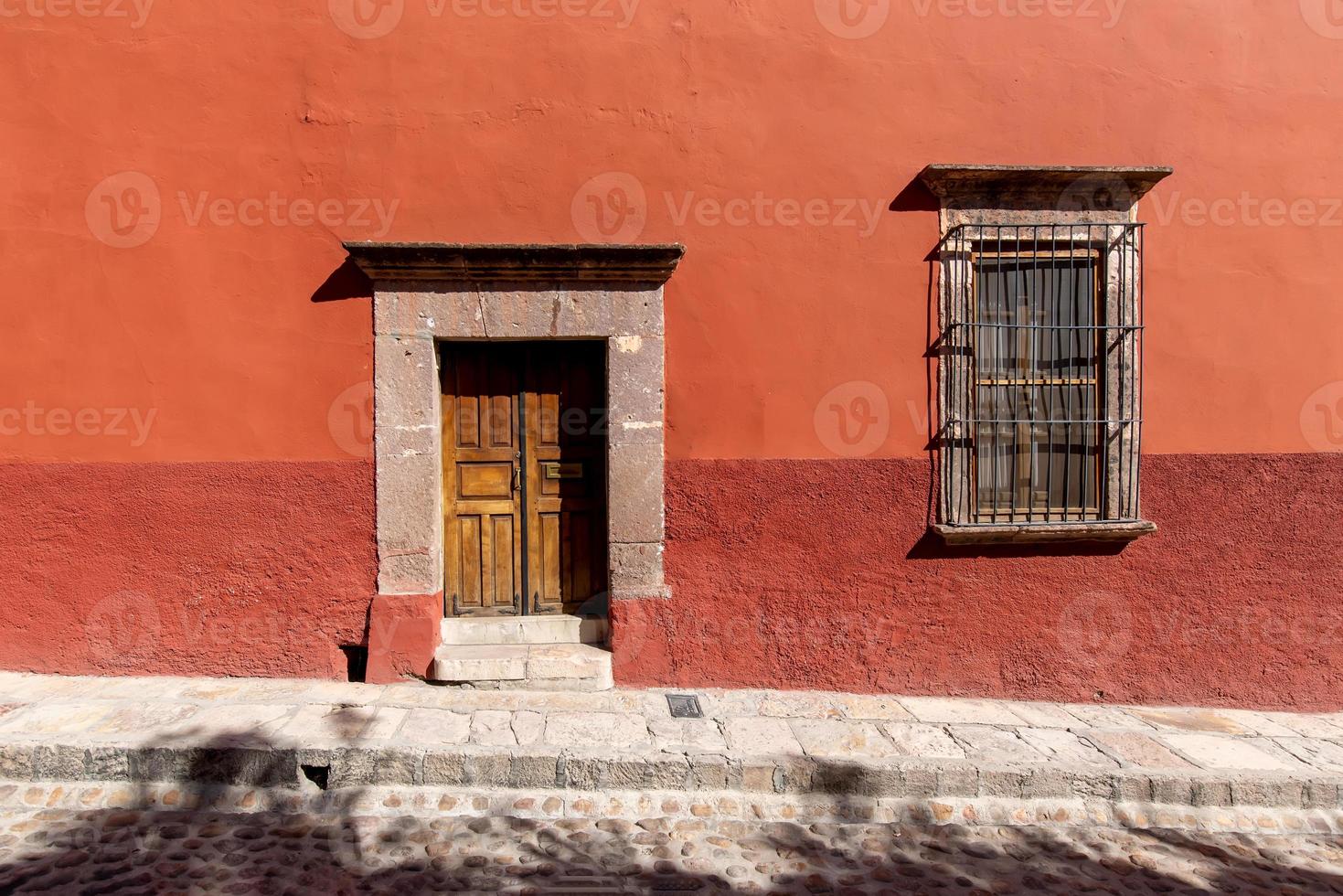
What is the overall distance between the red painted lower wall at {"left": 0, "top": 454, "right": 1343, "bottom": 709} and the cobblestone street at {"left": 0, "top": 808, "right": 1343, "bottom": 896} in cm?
116

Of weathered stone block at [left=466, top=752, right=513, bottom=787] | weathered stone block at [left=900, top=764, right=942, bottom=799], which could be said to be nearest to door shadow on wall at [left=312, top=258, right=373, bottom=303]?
weathered stone block at [left=466, top=752, right=513, bottom=787]

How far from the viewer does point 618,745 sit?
3643 mm

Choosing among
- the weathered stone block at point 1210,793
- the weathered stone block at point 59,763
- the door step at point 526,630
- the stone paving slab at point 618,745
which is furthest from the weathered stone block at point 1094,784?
the weathered stone block at point 59,763

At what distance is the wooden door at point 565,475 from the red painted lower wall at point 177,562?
97cm

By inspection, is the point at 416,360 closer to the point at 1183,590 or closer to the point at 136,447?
the point at 136,447

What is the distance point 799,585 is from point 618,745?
4.75 feet

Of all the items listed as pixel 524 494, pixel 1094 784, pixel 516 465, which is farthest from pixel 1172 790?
pixel 516 465

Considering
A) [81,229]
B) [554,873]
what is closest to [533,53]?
[81,229]

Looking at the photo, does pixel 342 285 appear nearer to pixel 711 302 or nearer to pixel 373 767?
pixel 711 302

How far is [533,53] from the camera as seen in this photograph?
4.34 m

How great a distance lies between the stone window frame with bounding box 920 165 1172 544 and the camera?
442 centimetres

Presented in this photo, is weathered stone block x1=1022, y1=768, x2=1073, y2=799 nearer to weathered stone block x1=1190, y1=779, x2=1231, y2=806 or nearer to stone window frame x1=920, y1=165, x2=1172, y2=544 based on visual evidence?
weathered stone block x1=1190, y1=779, x2=1231, y2=806

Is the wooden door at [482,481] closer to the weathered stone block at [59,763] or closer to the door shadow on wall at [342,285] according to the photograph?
the door shadow on wall at [342,285]

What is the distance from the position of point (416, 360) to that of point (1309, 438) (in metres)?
5.47
